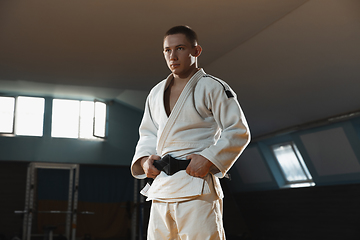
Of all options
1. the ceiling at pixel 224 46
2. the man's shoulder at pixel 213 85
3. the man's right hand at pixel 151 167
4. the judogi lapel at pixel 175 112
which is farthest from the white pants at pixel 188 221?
the ceiling at pixel 224 46

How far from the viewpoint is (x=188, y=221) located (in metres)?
1.24

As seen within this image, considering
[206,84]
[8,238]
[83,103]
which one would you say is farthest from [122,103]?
[206,84]

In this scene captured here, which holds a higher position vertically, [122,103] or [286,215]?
[122,103]

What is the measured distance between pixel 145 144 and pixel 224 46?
14.9 ft

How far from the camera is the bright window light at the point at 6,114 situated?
9.14 meters

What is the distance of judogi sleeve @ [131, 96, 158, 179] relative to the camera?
145 centimetres

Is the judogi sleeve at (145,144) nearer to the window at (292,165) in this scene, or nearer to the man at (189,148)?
the man at (189,148)

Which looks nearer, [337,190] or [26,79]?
[337,190]

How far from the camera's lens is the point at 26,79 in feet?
25.2

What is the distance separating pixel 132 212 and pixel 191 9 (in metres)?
6.99

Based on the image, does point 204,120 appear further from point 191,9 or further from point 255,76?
point 255,76

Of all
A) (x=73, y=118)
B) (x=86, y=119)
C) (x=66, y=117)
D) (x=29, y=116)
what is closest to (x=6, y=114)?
(x=29, y=116)

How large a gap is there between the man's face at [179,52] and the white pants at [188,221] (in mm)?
477

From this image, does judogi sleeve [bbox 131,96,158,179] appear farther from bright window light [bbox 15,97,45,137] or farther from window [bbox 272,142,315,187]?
bright window light [bbox 15,97,45,137]
